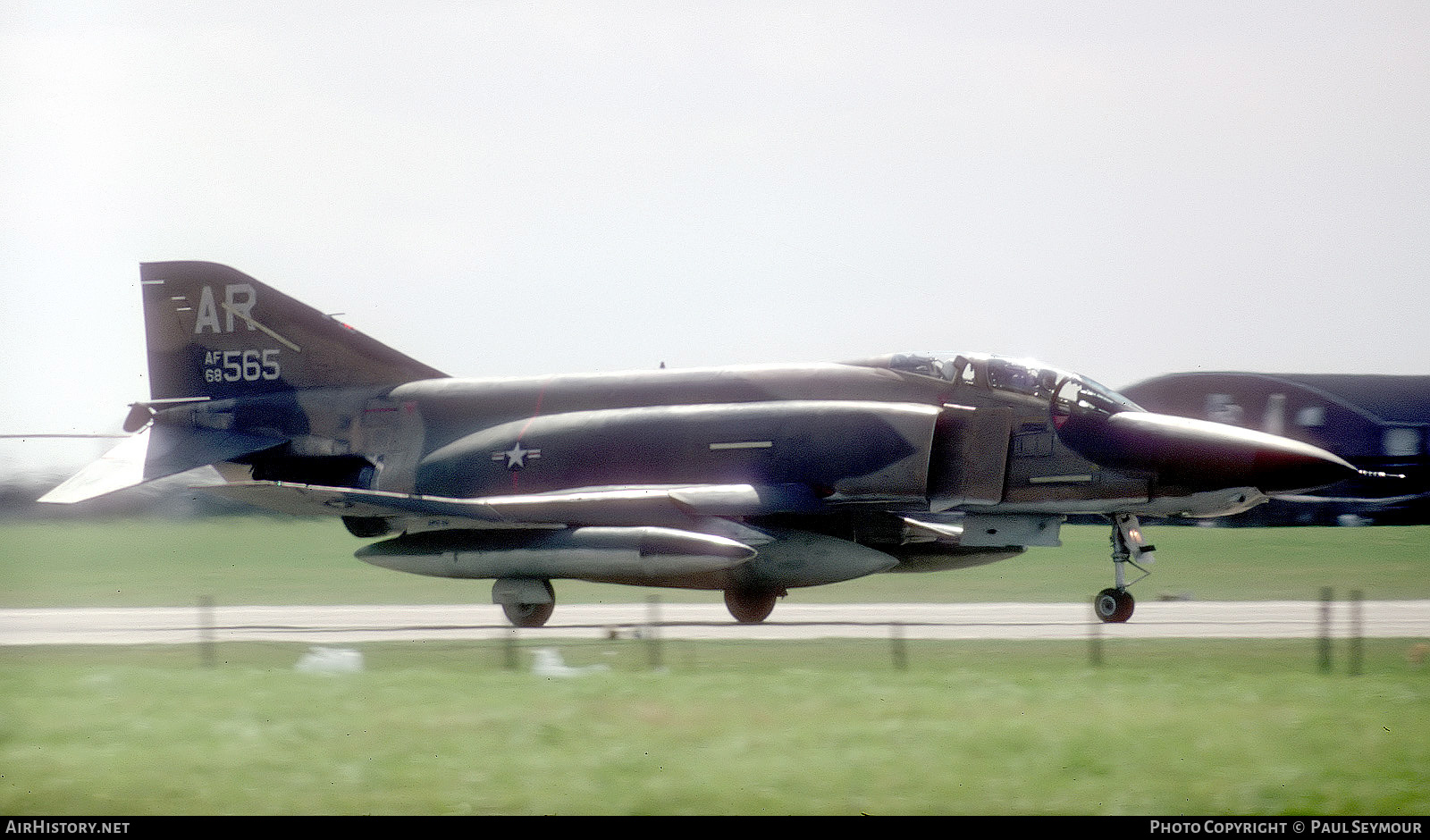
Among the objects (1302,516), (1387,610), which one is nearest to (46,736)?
(1387,610)

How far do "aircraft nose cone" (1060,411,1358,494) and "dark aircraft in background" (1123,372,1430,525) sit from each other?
17978 millimetres

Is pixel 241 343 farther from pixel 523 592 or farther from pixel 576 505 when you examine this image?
pixel 523 592

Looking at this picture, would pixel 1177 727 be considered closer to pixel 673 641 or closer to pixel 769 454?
pixel 673 641

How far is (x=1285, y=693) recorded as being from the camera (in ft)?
36.5

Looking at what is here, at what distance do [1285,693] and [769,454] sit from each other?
317 inches

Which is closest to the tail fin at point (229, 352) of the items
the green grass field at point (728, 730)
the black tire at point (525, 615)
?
Result: the black tire at point (525, 615)

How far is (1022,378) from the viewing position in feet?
57.2

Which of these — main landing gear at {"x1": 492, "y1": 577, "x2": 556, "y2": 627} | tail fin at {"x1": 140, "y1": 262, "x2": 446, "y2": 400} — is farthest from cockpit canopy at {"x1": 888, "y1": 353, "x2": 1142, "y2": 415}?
tail fin at {"x1": 140, "y1": 262, "x2": 446, "y2": 400}

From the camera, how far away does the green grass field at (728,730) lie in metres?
8.20

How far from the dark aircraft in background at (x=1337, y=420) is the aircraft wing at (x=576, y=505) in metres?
18.9

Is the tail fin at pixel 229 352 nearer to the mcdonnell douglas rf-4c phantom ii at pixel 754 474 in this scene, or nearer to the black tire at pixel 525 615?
the mcdonnell douglas rf-4c phantom ii at pixel 754 474

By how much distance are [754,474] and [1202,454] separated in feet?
17.0

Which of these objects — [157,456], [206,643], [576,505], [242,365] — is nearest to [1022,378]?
[576,505]

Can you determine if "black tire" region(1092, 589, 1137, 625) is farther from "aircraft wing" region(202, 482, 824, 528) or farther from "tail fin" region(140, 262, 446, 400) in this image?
"tail fin" region(140, 262, 446, 400)
